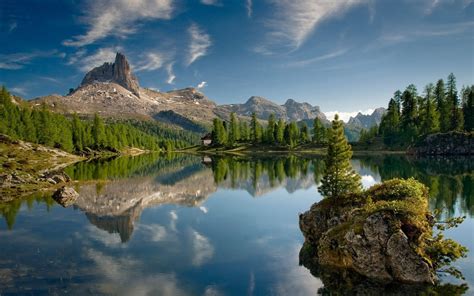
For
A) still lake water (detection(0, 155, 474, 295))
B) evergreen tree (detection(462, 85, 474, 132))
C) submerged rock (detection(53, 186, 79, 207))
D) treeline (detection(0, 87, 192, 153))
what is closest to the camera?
still lake water (detection(0, 155, 474, 295))

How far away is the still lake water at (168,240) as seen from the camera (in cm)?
2517

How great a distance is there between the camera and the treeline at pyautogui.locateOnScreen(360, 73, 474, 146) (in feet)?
470

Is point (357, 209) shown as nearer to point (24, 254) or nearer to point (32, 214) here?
point (24, 254)

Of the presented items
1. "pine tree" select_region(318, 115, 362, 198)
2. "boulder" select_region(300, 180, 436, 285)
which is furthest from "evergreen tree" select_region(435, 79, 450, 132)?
"boulder" select_region(300, 180, 436, 285)

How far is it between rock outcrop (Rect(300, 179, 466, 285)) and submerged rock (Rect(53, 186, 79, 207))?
41.7 meters

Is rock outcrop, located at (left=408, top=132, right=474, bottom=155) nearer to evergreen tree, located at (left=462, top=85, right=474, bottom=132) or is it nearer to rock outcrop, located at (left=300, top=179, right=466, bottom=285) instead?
evergreen tree, located at (left=462, top=85, right=474, bottom=132)

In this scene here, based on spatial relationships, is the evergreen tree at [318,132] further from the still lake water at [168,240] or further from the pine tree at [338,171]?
the pine tree at [338,171]

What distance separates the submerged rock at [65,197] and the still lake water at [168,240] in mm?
1509

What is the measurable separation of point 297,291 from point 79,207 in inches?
1580

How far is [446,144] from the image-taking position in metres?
136

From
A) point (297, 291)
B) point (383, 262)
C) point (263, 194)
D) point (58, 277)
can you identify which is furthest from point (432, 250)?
point (263, 194)

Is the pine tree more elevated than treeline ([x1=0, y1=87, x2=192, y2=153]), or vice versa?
treeline ([x1=0, y1=87, x2=192, y2=153])

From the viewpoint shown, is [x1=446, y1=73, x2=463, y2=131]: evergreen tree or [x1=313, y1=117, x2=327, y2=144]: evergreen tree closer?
[x1=446, y1=73, x2=463, y2=131]: evergreen tree

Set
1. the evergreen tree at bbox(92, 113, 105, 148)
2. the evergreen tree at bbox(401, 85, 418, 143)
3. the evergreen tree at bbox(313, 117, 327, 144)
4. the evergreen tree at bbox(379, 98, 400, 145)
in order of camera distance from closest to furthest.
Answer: the evergreen tree at bbox(401, 85, 418, 143) < the evergreen tree at bbox(379, 98, 400, 145) < the evergreen tree at bbox(92, 113, 105, 148) < the evergreen tree at bbox(313, 117, 327, 144)
